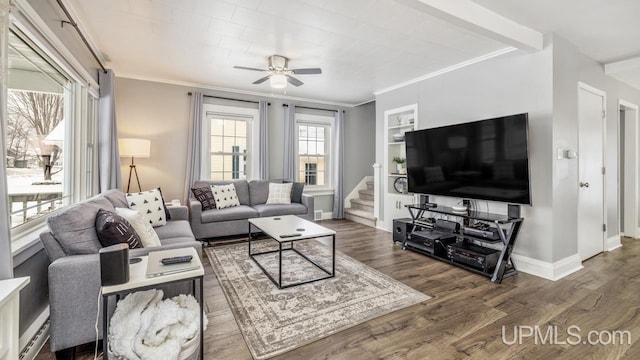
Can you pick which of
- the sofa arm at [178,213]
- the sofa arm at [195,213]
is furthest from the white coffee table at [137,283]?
the sofa arm at [195,213]

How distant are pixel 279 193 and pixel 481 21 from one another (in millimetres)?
3694

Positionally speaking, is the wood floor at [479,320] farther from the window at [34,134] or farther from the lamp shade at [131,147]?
the lamp shade at [131,147]

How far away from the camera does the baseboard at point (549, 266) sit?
117 inches

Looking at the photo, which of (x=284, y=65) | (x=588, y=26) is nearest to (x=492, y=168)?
(x=588, y=26)

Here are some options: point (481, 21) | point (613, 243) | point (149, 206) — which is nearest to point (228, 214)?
point (149, 206)

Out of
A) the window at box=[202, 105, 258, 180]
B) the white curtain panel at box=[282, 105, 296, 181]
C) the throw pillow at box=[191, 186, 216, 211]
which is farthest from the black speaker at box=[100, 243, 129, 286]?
the white curtain panel at box=[282, 105, 296, 181]

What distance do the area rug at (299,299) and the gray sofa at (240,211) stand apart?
2.39 feet

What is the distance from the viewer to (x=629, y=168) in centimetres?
442

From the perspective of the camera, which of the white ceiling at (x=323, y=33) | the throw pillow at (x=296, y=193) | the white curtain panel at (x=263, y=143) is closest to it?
the white ceiling at (x=323, y=33)

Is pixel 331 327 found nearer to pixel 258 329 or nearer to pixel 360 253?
pixel 258 329

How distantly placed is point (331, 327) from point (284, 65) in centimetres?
309

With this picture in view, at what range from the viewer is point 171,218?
145 inches

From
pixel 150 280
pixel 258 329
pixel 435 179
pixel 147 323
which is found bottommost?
pixel 258 329

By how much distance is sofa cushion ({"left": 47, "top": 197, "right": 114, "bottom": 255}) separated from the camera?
1689mm
